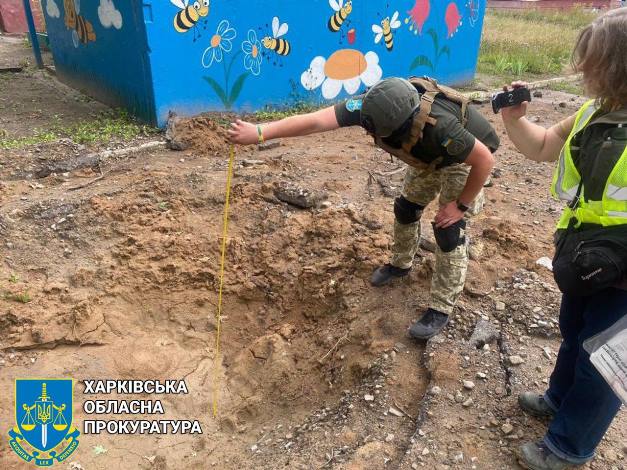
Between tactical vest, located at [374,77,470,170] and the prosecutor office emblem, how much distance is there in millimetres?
2393

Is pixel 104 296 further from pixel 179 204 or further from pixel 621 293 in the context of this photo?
pixel 621 293

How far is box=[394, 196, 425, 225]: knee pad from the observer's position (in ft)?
9.71

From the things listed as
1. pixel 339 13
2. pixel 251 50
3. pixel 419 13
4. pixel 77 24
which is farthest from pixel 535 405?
pixel 77 24

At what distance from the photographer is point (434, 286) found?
2846mm

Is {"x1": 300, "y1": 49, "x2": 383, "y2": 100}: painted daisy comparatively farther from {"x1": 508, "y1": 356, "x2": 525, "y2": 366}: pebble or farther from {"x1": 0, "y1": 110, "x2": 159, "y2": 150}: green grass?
{"x1": 508, "y1": 356, "x2": 525, "y2": 366}: pebble

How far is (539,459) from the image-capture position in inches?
80.9

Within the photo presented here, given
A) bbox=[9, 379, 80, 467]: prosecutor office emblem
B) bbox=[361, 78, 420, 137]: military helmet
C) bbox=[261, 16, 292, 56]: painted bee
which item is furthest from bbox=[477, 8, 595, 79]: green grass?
bbox=[9, 379, 80, 467]: prosecutor office emblem

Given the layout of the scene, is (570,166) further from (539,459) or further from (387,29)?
(387,29)

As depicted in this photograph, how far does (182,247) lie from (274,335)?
3.31ft

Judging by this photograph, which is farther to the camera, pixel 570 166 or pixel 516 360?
pixel 516 360

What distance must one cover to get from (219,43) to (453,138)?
4.34 m

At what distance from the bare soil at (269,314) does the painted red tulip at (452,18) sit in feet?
14.6

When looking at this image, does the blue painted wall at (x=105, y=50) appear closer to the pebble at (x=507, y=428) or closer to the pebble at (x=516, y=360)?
the pebble at (x=516, y=360)

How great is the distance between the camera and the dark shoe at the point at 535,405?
2302 millimetres
